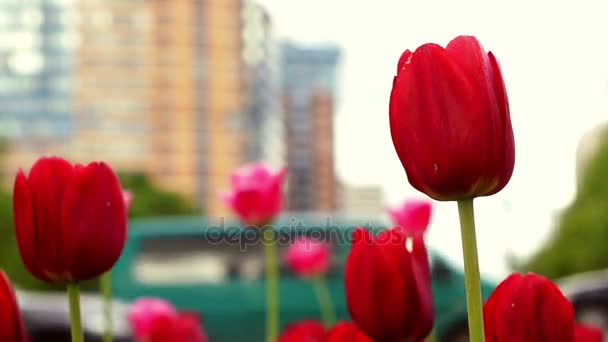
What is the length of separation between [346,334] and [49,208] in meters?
0.30

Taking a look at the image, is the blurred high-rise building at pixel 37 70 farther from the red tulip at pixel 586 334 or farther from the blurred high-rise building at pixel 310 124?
the red tulip at pixel 586 334

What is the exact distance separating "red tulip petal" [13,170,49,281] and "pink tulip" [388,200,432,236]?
1588 mm

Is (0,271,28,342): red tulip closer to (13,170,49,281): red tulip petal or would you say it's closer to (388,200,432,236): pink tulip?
(13,170,49,281): red tulip petal

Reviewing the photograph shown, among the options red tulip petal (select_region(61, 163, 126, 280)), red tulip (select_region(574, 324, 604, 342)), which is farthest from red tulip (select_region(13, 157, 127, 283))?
red tulip (select_region(574, 324, 604, 342))

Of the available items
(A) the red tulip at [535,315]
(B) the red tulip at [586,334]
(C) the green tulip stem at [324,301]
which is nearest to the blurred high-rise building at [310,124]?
(C) the green tulip stem at [324,301]

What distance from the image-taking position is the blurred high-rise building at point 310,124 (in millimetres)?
102188

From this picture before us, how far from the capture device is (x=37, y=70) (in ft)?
284

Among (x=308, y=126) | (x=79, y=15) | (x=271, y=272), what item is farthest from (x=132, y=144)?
(x=271, y=272)

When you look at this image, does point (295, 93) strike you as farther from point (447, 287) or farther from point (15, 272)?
point (447, 287)

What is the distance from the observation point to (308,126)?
11056 centimetres

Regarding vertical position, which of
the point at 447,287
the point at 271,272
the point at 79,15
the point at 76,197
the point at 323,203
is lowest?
the point at 323,203

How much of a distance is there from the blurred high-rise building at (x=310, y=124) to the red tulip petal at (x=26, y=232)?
312 ft

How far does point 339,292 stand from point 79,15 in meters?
→ 71.0

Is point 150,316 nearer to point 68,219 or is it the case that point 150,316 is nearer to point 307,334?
point 307,334
